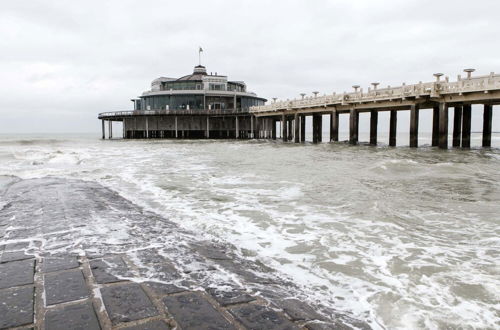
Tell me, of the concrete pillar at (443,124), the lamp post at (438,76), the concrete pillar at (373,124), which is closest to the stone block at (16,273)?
the lamp post at (438,76)

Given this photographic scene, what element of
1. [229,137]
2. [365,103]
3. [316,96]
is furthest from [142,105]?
[365,103]

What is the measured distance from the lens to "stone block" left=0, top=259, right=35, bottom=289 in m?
3.81

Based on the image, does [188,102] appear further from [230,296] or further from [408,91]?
[230,296]

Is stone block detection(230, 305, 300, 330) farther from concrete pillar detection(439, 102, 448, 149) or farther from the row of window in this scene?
the row of window

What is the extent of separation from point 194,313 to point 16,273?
225cm

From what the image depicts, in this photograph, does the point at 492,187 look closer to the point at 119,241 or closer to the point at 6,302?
the point at 119,241

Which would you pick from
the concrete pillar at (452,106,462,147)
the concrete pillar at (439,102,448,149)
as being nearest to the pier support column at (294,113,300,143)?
the concrete pillar at (452,106,462,147)

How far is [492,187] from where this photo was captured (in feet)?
36.6

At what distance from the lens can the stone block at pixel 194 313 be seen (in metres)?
3.06

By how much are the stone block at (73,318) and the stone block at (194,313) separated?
639 millimetres

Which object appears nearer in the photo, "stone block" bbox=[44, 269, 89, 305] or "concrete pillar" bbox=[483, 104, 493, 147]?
"stone block" bbox=[44, 269, 89, 305]

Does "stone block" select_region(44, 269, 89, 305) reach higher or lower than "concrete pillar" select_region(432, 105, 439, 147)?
lower

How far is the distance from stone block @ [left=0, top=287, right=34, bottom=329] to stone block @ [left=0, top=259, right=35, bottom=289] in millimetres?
190

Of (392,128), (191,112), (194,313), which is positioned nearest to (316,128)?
(392,128)
